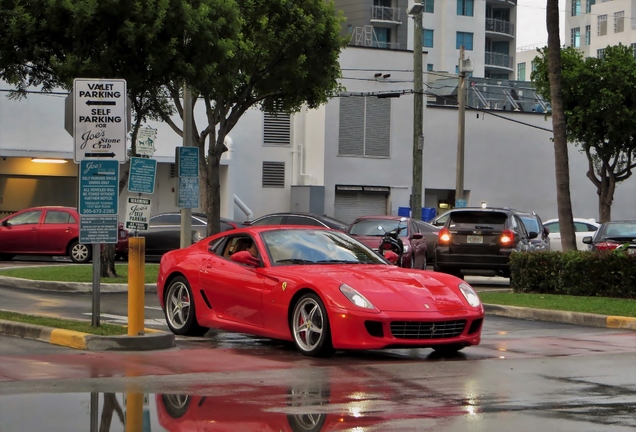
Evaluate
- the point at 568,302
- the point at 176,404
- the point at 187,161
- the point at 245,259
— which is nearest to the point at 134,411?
the point at 176,404

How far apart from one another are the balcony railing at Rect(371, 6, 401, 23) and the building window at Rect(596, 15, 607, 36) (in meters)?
22.3

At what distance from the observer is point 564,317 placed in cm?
1667

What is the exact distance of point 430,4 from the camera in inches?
3078

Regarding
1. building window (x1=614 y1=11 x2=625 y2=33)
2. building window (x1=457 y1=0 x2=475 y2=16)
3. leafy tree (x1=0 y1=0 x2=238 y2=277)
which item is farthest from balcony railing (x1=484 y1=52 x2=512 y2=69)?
leafy tree (x1=0 y1=0 x2=238 y2=277)

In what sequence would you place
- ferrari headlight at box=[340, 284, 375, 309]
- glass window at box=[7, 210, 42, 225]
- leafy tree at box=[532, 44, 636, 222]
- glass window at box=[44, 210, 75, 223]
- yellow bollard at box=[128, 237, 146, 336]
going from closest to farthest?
ferrari headlight at box=[340, 284, 375, 309]
yellow bollard at box=[128, 237, 146, 336]
glass window at box=[44, 210, 75, 223]
glass window at box=[7, 210, 42, 225]
leafy tree at box=[532, 44, 636, 222]

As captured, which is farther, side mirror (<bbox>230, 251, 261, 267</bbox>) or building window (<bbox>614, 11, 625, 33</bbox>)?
building window (<bbox>614, 11, 625, 33</bbox>)

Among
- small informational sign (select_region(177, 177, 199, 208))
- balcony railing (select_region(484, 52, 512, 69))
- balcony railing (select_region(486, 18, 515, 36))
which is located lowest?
small informational sign (select_region(177, 177, 199, 208))

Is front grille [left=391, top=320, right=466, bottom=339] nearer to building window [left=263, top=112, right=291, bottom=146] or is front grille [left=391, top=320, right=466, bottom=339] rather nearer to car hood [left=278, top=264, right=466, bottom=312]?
car hood [left=278, top=264, right=466, bottom=312]

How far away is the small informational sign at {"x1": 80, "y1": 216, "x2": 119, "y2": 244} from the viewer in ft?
40.9

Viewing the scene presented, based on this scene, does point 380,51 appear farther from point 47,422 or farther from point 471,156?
point 47,422

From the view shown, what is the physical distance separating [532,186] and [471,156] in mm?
3636

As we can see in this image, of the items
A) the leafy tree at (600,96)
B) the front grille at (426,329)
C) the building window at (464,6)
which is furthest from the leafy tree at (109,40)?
the building window at (464,6)

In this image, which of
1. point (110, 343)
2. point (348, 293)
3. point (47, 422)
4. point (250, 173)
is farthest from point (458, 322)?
point (250, 173)

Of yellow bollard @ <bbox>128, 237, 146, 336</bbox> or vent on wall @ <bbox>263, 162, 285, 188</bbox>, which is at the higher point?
vent on wall @ <bbox>263, 162, 285, 188</bbox>
